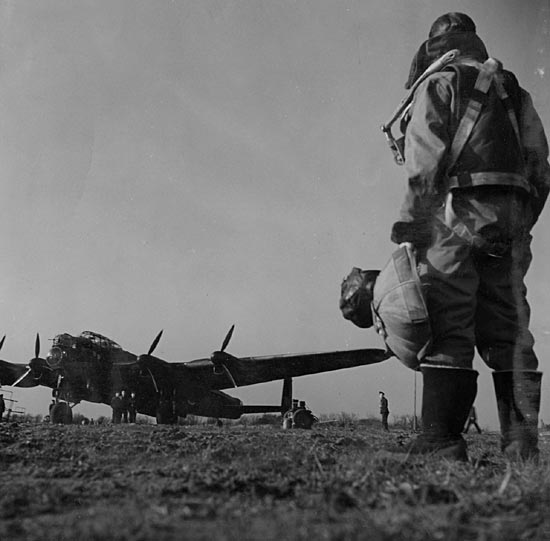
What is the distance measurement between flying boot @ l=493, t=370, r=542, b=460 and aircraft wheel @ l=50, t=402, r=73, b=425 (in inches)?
636

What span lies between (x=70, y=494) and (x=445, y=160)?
276 cm

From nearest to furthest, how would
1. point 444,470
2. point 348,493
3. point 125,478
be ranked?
point 348,493 < point 125,478 < point 444,470

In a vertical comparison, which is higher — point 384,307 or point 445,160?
point 445,160

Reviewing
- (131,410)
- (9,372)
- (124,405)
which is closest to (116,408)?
(124,405)

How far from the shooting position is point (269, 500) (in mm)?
1893

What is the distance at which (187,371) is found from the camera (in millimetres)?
20891

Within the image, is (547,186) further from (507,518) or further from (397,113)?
(507,518)

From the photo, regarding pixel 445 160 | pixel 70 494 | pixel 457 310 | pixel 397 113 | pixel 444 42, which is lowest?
pixel 70 494

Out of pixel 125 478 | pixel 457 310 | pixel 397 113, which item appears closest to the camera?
pixel 125 478

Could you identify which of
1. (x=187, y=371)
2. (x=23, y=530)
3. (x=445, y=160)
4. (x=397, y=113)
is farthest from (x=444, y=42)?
(x=187, y=371)

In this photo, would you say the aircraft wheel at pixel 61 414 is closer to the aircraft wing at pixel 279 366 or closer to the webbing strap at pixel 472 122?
the aircraft wing at pixel 279 366

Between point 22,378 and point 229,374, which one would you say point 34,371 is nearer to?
point 22,378

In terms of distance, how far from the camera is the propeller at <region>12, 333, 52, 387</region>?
20.4m

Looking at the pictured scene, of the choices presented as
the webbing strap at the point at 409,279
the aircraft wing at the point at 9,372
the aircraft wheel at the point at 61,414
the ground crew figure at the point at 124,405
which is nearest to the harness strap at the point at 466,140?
the webbing strap at the point at 409,279
